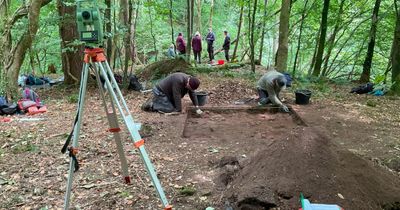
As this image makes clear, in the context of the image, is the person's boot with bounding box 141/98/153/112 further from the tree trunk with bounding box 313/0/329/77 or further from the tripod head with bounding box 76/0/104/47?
the tree trunk with bounding box 313/0/329/77

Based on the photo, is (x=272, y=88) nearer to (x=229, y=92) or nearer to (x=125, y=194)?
(x=229, y=92)

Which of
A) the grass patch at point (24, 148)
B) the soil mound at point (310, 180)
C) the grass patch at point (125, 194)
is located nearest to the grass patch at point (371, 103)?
the soil mound at point (310, 180)

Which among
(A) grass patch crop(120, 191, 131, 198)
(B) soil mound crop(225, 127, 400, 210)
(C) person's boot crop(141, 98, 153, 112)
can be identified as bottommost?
(A) grass patch crop(120, 191, 131, 198)

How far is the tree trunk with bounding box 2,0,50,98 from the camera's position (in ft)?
24.5

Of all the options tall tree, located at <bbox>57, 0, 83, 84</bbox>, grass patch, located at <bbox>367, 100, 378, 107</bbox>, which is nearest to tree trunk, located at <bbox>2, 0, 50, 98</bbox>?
tall tree, located at <bbox>57, 0, 83, 84</bbox>

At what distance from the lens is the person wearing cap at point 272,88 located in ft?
22.8

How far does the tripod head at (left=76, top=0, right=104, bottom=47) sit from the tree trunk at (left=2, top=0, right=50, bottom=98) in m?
5.76

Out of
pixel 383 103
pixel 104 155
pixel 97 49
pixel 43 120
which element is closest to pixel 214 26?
pixel 383 103

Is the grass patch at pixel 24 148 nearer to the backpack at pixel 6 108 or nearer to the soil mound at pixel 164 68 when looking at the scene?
the backpack at pixel 6 108

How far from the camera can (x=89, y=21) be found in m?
2.56

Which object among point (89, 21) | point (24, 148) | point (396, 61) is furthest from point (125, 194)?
point (396, 61)

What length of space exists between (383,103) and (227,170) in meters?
5.61

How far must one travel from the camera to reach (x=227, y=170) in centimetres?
381

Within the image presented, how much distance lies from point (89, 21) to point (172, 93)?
14.3 ft
